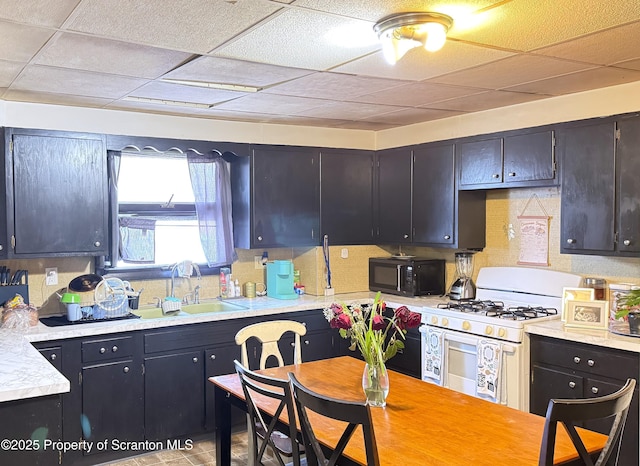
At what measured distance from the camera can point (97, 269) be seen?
4.47m

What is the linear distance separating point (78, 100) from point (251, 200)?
1485 millimetres

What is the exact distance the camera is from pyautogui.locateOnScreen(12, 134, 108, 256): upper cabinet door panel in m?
3.90

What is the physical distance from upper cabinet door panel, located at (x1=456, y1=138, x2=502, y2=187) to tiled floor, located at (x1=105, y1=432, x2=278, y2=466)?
7.85 ft

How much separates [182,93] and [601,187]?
256 centimetres

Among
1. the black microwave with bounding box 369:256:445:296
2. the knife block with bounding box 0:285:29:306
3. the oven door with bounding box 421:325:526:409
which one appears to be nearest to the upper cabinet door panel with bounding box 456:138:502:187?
the black microwave with bounding box 369:256:445:296

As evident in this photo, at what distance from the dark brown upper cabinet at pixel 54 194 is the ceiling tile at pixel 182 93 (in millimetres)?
676

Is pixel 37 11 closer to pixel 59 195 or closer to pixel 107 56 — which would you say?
pixel 107 56

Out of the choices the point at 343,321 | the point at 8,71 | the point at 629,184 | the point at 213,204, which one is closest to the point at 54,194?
the point at 8,71

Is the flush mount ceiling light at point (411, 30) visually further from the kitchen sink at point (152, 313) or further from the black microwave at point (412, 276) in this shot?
the kitchen sink at point (152, 313)

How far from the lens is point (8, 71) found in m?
3.10

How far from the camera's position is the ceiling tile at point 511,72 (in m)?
3.00

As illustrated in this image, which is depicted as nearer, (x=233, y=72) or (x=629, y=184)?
(x=233, y=72)

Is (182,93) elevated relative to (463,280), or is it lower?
elevated

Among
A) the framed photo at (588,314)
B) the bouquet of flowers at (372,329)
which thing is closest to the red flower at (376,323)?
the bouquet of flowers at (372,329)
